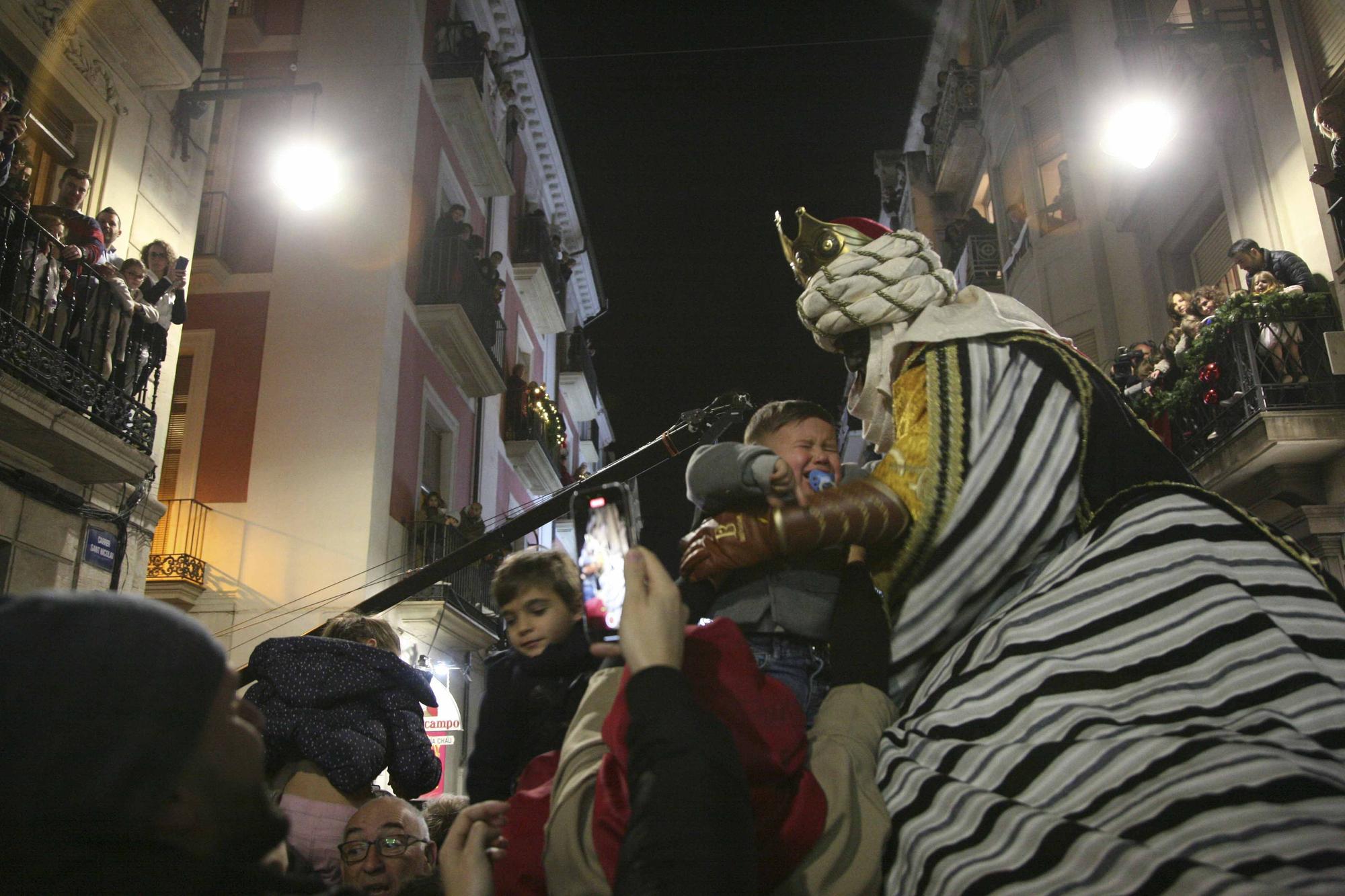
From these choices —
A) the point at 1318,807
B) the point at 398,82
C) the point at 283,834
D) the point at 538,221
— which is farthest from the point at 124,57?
the point at 538,221

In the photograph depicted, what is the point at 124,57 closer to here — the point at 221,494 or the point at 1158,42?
the point at 221,494

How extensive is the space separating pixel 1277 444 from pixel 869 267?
32.7 ft

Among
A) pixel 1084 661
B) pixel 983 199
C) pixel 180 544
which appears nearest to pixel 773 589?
pixel 1084 661

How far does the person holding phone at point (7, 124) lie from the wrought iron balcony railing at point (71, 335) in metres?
0.32

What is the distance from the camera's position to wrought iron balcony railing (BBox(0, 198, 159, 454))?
8656 millimetres

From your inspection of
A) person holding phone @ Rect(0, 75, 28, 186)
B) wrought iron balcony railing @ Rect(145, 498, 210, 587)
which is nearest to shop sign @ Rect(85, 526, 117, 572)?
person holding phone @ Rect(0, 75, 28, 186)

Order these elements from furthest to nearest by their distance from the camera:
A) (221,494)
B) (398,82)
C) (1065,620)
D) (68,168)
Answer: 1. (398,82)
2. (221,494)
3. (68,168)
4. (1065,620)

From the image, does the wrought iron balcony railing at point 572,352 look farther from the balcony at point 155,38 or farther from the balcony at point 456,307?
the balcony at point 155,38

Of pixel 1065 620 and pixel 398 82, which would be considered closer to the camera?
pixel 1065 620

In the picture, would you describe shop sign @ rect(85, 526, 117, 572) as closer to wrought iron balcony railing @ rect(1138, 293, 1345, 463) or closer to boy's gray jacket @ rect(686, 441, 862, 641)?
boy's gray jacket @ rect(686, 441, 862, 641)

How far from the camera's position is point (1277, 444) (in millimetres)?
10938

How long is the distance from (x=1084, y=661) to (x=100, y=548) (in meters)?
10.1

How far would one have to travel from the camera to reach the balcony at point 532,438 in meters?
22.2

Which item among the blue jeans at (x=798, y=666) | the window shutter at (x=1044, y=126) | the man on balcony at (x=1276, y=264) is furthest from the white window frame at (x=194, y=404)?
the window shutter at (x=1044, y=126)
